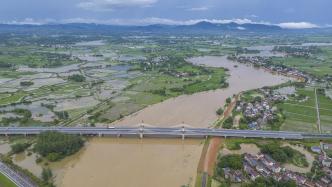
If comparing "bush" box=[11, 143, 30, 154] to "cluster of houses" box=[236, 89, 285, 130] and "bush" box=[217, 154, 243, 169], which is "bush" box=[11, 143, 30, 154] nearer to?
"bush" box=[217, 154, 243, 169]

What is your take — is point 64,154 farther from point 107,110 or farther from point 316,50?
point 316,50

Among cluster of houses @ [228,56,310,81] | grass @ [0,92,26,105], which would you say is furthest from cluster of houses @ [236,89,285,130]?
grass @ [0,92,26,105]

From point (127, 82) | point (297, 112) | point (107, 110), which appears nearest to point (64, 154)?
point (107, 110)

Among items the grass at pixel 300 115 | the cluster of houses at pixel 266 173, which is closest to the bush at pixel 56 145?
the cluster of houses at pixel 266 173

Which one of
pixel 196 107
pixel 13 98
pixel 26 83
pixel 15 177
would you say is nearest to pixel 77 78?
pixel 26 83

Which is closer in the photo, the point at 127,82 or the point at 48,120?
the point at 48,120

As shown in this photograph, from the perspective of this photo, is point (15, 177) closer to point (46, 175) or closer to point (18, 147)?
point (46, 175)
